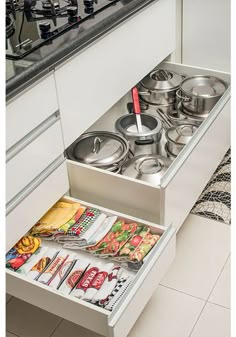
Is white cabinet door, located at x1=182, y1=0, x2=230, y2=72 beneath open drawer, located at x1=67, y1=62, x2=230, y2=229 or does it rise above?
above

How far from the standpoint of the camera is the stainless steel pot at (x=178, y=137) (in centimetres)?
191

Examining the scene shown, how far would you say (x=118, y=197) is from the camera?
1.63m

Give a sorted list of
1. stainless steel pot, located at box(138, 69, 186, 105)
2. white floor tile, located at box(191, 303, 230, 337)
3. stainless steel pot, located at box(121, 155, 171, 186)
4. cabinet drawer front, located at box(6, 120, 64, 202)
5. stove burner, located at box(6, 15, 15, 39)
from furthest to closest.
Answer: stainless steel pot, located at box(138, 69, 186, 105) < stainless steel pot, located at box(121, 155, 171, 186) < white floor tile, located at box(191, 303, 230, 337) < stove burner, located at box(6, 15, 15, 39) < cabinet drawer front, located at box(6, 120, 64, 202)

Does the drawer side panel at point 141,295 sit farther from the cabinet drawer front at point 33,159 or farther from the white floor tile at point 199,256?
the cabinet drawer front at point 33,159

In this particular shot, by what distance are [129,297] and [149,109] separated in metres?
1.06

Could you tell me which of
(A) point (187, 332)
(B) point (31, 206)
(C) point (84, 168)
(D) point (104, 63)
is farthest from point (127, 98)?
(A) point (187, 332)

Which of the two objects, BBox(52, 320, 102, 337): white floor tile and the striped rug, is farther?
the striped rug

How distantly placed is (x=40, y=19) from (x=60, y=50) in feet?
0.83

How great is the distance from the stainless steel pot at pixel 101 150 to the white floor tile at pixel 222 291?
21.3 inches

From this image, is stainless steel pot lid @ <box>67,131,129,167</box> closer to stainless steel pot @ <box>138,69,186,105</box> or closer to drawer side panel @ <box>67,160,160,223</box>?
drawer side panel @ <box>67,160,160,223</box>

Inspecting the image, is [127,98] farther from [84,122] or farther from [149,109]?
[84,122]

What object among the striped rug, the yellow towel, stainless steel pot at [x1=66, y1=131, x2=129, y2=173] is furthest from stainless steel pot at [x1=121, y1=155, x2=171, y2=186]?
the striped rug

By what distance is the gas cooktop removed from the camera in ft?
4.81

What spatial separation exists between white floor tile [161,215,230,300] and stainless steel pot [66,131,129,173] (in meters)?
0.43
